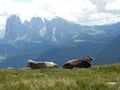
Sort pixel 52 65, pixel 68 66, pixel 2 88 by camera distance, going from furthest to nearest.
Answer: pixel 52 65
pixel 68 66
pixel 2 88

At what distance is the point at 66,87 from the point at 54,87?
21.8 inches

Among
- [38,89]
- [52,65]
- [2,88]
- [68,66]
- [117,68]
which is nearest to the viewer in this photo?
[38,89]

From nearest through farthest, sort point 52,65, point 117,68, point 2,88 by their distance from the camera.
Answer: point 2,88 → point 117,68 → point 52,65

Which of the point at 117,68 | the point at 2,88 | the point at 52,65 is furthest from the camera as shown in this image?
the point at 52,65

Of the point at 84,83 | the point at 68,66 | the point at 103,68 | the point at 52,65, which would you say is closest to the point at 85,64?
the point at 68,66

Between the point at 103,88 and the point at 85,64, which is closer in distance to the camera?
the point at 103,88

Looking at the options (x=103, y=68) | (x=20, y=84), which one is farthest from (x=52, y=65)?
(x=20, y=84)

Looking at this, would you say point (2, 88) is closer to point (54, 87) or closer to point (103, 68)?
point (54, 87)

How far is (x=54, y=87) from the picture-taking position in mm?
13070

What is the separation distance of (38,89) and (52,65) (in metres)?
26.8

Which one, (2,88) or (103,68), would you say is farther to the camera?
(103,68)

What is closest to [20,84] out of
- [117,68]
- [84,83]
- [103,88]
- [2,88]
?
[2,88]

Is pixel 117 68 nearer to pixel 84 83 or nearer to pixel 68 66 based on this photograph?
pixel 68 66

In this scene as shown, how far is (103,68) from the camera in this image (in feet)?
89.9
